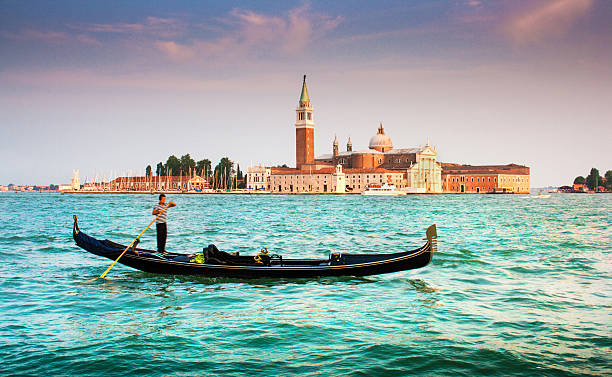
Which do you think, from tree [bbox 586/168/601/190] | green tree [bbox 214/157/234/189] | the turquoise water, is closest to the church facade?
green tree [bbox 214/157/234/189]

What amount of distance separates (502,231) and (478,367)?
56.4ft

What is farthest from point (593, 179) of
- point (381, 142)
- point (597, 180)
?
point (381, 142)

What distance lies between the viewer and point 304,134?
96.9 m

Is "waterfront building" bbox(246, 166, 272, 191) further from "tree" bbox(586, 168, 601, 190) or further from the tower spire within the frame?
"tree" bbox(586, 168, 601, 190)

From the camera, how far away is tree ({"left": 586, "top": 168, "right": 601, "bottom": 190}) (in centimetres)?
12681

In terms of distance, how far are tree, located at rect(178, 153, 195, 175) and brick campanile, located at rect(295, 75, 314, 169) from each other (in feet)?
61.8

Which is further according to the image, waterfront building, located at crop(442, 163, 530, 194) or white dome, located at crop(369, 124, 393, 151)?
white dome, located at crop(369, 124, 393, 151)

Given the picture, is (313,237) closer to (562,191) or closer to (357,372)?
(357,372)

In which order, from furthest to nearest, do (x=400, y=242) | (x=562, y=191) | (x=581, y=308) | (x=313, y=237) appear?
1. (x=562, y=191)
2. (x=313, y=237)
3. (x=400, y=242)
4. (x=581, y=308)

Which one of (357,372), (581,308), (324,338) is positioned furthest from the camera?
(581,308)

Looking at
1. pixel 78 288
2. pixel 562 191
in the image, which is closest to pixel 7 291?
pixel 78 288

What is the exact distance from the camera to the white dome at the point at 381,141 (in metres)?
104

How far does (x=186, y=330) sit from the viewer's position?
21.3ft

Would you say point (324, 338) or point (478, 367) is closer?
point (478, 367)
